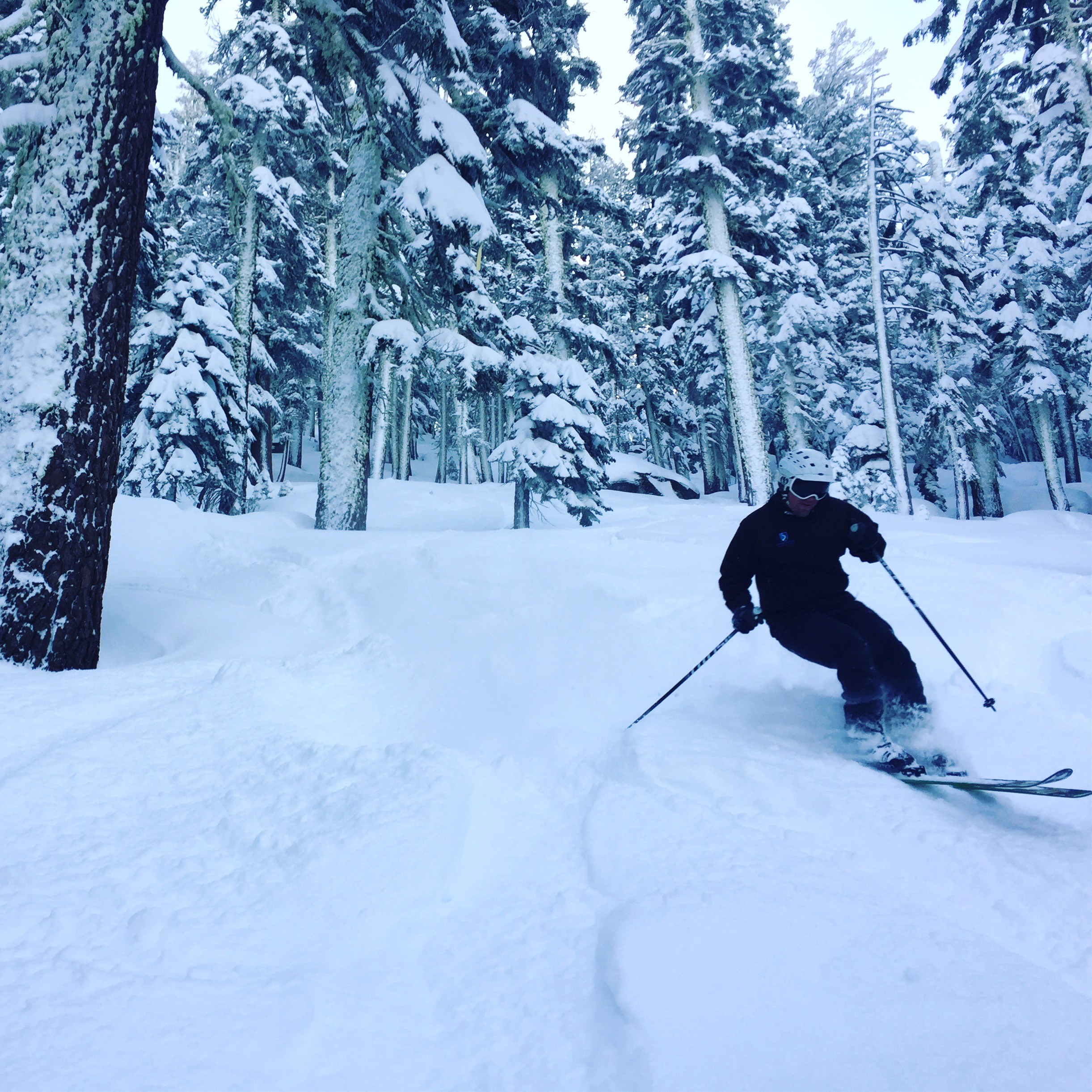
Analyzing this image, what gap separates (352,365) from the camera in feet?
31.7

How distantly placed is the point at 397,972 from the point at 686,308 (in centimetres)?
2167

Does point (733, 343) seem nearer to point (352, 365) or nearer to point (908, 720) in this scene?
point (352, 365)

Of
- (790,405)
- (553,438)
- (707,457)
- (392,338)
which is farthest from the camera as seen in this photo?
(707,457)

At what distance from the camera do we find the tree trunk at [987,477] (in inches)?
952

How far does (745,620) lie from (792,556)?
525mm

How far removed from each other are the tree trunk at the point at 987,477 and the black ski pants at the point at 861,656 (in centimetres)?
2450

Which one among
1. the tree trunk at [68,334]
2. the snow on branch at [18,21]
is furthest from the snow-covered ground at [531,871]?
the snow on branch at [18,21]

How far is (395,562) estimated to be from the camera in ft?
23.7

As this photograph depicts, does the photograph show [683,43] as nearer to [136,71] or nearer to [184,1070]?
[136,71]

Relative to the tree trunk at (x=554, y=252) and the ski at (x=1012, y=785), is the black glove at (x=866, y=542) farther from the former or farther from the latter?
the tree trunk at (x=554, y=252)

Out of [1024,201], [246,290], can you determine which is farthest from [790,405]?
[246,290]

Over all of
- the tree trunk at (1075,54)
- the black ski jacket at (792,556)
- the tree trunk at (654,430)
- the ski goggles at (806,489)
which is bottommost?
the black ski jacket at (792,556)

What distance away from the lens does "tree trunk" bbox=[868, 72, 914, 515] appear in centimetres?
1803

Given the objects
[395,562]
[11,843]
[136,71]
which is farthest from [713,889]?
[136,71]
